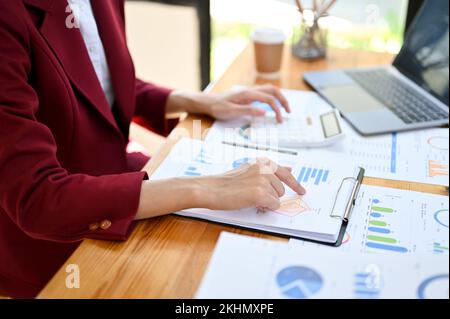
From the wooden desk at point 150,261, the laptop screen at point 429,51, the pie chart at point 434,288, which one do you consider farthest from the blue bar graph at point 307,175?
the laptop screen at point 429,51

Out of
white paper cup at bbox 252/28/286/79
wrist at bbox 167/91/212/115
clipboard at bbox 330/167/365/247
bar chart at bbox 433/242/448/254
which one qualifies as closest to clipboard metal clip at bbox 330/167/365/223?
clipboard at bbox 330/167/365/247

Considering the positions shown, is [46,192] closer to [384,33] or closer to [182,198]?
[182,198]

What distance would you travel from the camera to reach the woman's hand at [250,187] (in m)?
0.78

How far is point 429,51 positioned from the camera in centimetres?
122

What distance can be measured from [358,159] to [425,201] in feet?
0.56

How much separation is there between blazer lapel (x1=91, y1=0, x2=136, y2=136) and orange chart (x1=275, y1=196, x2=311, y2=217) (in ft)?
1.61

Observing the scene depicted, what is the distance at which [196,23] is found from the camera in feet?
6.67

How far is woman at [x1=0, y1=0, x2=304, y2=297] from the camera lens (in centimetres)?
76

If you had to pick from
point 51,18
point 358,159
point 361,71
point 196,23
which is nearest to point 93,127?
point 51,18

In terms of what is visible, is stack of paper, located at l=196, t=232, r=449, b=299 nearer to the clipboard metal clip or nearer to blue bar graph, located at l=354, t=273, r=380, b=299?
blue bar graph, located at l=354, t=273, r=380, b=299

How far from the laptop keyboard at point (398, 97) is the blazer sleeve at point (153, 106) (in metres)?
0.49

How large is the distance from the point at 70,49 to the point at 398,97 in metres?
0.73

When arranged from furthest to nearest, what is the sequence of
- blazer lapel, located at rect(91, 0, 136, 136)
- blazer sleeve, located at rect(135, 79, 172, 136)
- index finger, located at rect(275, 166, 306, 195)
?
blazer sleeve, located at rect(135, 79, 172, 136)
blazer lapel, located at rect(91, 0, 136, 136)
index finger, located at rect(275, 166, 306, 195)

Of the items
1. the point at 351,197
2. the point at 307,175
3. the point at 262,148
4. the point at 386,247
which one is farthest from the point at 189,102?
the point at 386,247
